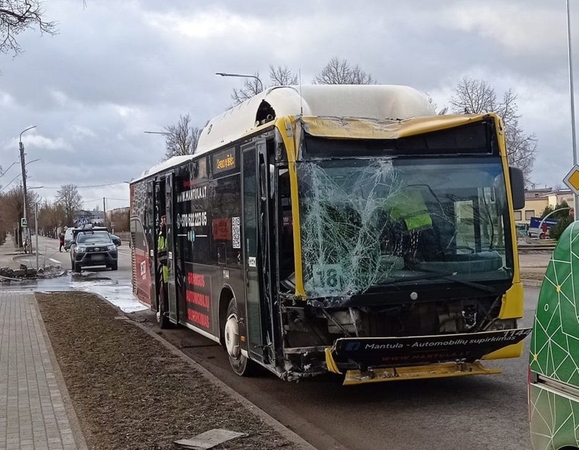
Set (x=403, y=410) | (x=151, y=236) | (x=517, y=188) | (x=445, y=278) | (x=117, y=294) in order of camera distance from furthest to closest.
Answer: (x=117, y=294)
(x=151, y=236)
(x=517, y=188)
(x=403, y=410)
(x=445, y=278)

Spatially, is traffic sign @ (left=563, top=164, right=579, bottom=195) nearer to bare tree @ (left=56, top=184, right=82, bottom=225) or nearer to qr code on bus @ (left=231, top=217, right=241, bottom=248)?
qr code on bus @ (left=231, top=217, right=241, bottom=248)

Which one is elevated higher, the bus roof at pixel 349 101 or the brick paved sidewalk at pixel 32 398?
the bus roof at pixel 349 101

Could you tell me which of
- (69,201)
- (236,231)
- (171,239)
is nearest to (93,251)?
(171,239)

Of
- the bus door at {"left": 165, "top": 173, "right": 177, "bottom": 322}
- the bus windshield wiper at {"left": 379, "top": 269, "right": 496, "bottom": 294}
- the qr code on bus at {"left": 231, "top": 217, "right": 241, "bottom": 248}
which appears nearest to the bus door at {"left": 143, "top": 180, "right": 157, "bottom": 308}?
the bus door at {"left": 165, "top": 173, "right": 177, "bottom": 322}

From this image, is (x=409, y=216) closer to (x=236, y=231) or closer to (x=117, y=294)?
(x=236, y=231)

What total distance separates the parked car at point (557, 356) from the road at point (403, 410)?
2.53m

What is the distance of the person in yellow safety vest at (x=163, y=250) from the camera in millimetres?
13633

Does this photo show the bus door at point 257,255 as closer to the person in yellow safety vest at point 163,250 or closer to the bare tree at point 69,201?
the person in yellow safety vest at point 163,250

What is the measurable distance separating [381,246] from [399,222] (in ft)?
1.01

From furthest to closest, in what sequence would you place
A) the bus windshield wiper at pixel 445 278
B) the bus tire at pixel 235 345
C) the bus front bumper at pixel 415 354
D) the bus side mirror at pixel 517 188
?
the bus tire at pixel 235 345, the bus side mirror at pixel 517 188, the bus windshield wiper at pixel 445 278, the bus front bumper at pixel 415 354

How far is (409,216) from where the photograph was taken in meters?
7.71

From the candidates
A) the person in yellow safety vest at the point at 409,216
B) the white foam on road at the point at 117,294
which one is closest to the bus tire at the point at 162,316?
the white foam on road at the point at 117,294

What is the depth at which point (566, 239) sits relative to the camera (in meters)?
4.05

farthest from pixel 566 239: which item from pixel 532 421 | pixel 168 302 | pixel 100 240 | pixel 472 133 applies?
pixel 100 240
